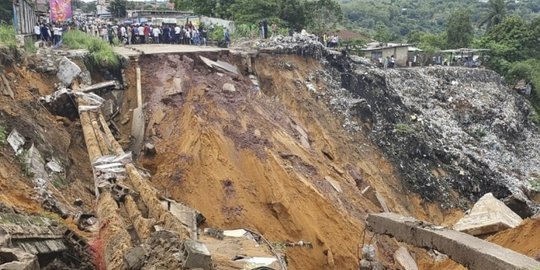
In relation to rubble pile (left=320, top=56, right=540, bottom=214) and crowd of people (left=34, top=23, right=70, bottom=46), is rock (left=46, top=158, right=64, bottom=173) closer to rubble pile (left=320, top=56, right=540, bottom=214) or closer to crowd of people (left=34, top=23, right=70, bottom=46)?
crowd of people (left=34, top=23, right=70, bottom=46)

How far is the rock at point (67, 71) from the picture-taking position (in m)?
15.9

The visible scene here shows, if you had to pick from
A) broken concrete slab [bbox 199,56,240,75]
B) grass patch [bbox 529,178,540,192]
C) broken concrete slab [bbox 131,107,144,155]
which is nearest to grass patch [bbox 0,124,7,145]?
broken concrete slab [bbox 131,107,144,155]

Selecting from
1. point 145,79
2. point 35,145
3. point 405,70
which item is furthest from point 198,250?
point 405,70

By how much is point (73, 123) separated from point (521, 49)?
111 ft

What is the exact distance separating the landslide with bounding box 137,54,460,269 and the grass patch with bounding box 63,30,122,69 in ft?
3.41

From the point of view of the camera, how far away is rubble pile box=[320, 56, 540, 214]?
21.7 m

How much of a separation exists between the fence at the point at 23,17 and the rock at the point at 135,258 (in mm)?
14115

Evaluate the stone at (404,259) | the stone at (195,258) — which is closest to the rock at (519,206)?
the stone at (404,259)

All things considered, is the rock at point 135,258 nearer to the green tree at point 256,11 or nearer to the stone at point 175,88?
the stone at point 175,88

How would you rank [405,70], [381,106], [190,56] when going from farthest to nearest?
[405,70], [381,106], [190,56]

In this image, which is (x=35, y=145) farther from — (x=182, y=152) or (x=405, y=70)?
(x=405, y=70)

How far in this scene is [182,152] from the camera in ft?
49.6

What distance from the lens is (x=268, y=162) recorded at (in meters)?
15.1

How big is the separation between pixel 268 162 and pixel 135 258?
7.90 m
